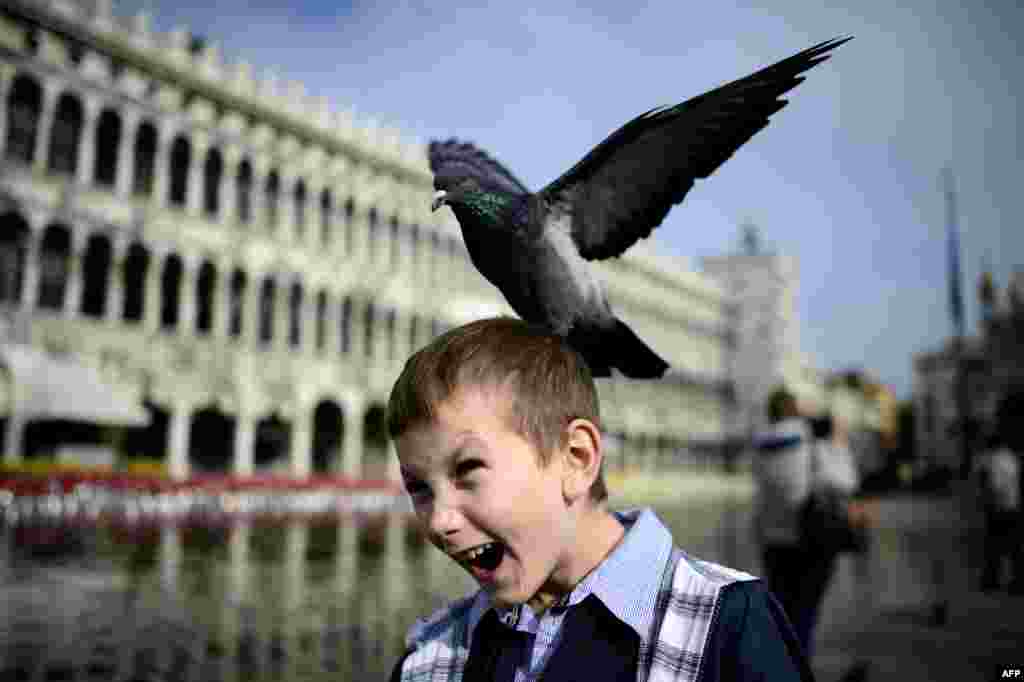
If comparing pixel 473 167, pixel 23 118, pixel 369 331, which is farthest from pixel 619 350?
pixel 369 331

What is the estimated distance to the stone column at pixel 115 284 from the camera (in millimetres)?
24312

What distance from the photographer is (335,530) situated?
18.4 m

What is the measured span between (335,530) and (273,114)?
16727 mm

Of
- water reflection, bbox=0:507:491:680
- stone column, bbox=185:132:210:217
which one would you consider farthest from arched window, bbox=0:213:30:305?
water reflection, bbox=0:507:491:680

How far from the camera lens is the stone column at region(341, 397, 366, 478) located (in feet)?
102

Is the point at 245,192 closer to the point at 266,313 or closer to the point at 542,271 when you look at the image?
the point at 266,313

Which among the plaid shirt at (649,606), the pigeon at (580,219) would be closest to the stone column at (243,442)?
the pigeon at (580,219)

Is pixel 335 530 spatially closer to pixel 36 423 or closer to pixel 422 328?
pixel 36 423

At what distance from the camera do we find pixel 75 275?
77.3ft

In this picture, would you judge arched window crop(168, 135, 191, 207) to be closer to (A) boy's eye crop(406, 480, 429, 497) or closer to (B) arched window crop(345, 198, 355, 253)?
(B) arched window crop(345, 198, 355, 253)

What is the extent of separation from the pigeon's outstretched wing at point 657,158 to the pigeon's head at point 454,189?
0.47 ft

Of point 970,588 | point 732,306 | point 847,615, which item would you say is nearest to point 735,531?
point 970,588

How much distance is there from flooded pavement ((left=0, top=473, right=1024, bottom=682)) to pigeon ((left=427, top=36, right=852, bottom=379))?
4078 millimetres

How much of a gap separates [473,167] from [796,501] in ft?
11.2
